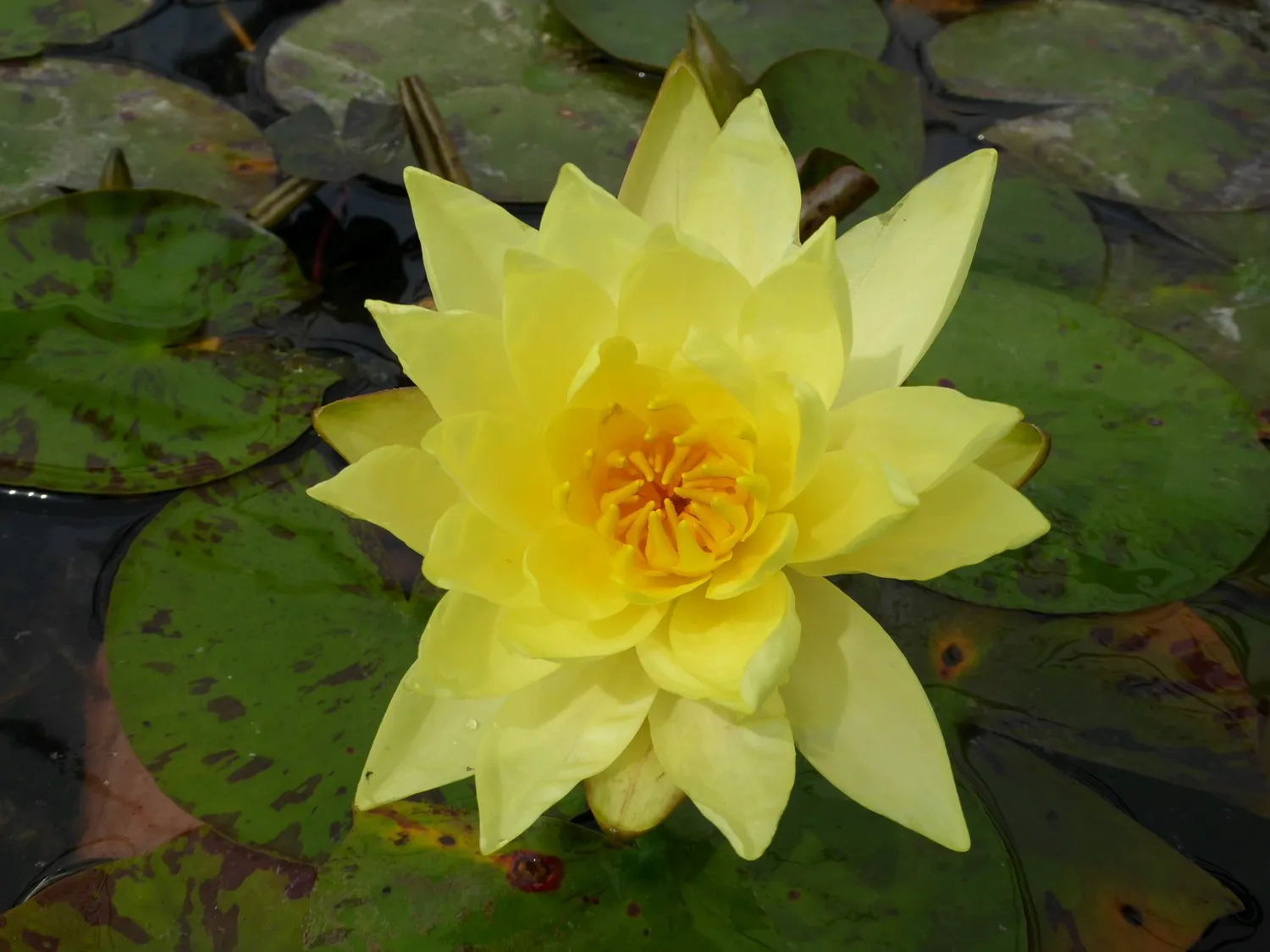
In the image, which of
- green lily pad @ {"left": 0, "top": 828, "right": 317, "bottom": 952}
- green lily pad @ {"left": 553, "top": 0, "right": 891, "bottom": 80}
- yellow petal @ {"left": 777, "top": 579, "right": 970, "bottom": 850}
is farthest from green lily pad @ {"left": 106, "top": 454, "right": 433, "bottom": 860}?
green lily pad @ {"left": 553, "top": 0, "right": 891, "bottom": 80}

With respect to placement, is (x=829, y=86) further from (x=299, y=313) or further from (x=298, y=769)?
(x=298, y=769)

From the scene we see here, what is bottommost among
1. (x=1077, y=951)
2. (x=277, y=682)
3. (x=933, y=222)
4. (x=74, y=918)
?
(x=1077, y=951)

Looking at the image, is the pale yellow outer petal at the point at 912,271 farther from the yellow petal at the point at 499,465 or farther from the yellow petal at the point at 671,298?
the yellow petal at the point at 499,465

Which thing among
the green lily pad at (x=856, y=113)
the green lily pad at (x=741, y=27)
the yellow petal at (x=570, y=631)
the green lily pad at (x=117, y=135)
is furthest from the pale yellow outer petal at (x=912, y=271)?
the green lily pad at (x=117, y=135)

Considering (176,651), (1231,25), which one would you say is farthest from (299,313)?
(1231,25)

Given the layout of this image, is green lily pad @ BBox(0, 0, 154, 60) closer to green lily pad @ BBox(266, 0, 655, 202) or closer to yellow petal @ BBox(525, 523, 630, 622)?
green lily pad @ BBox(266, 0, 655, 202)
